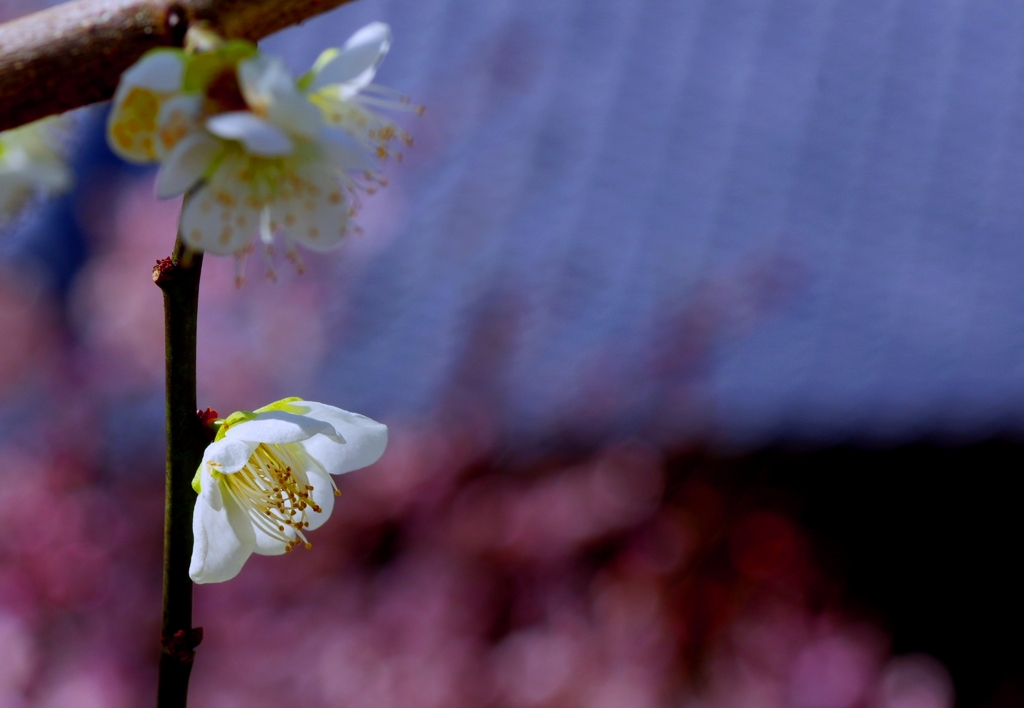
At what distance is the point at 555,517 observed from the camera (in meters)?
1.96

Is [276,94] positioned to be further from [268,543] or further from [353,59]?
[268,543]

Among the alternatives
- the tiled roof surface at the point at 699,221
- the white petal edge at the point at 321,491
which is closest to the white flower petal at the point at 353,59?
the white petal edge at the point at 321,491

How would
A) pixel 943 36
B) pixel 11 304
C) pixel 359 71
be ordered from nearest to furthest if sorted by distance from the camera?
pixel 359 71, pixel 11 304, pixel 943 36

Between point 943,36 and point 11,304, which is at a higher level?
point 11,304

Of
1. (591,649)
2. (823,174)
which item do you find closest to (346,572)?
(591,649)

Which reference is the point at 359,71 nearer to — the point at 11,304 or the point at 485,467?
the point at 485,467

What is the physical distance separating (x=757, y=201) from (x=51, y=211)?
2.18 m

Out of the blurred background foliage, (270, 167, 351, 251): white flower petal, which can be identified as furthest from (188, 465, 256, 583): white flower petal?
the blurred background foliage

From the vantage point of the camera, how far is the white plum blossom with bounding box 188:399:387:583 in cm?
57

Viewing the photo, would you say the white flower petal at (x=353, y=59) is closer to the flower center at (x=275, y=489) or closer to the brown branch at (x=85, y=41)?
the brown branch at (x=85, y=41)

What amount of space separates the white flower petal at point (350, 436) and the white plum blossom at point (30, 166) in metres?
0.44

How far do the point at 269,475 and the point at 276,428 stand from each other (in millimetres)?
126

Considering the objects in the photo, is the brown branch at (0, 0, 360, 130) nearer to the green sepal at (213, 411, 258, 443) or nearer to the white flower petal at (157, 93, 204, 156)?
the white flower petal at (157, 93, 204, 156)

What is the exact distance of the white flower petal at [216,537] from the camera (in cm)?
56
